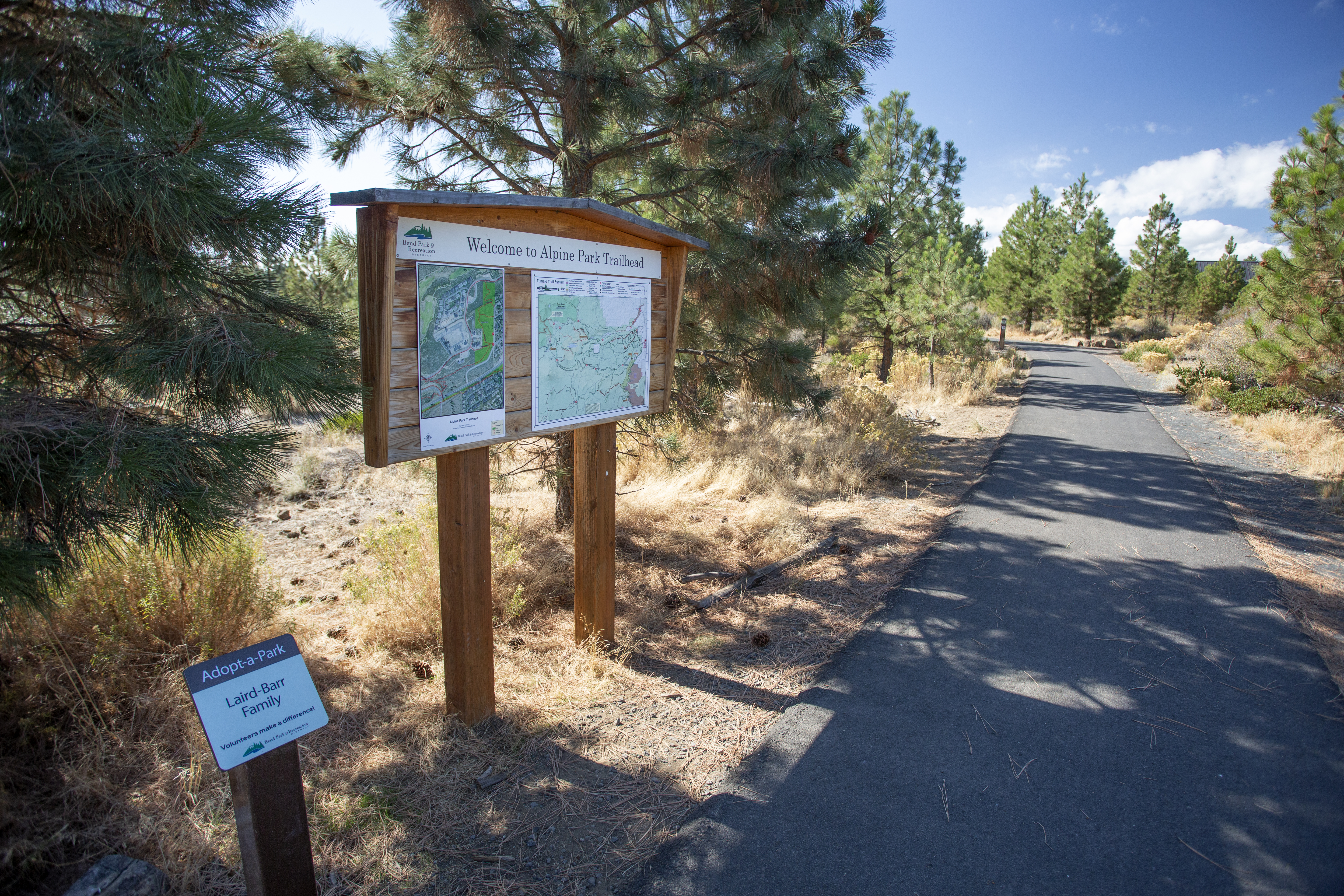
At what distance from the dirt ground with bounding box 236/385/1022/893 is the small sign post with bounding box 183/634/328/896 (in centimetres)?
47

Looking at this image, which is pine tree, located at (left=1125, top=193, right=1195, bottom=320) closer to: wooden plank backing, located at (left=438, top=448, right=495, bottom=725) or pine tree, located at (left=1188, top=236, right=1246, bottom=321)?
pine tree, located at (left=1188, top=236, right=1246, bottom=321)

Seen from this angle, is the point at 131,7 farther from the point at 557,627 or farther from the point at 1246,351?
the point at 1246,351

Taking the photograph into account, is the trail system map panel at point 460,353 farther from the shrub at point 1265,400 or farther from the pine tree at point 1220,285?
the pine tree at point 1220,285

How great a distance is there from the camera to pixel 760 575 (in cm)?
538

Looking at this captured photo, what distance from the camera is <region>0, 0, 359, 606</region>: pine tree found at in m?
1.93

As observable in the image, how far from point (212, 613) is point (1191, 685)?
5.41 metres

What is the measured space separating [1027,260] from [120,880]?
44.9 meters

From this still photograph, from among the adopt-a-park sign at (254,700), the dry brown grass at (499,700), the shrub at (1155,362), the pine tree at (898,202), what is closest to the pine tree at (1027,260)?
the shrub at (1155,362)

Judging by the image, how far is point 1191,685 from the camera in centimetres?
384

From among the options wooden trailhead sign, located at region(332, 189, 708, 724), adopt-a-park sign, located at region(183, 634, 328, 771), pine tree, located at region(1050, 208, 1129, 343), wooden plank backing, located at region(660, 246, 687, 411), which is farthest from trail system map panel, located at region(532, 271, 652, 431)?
pine tree, located at region(1050, 208, 1129, 343)

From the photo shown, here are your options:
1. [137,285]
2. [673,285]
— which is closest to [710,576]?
[673,285]

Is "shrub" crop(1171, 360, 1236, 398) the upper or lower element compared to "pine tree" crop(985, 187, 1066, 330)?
lower

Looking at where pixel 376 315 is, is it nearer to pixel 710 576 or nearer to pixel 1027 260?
pixel 710 576

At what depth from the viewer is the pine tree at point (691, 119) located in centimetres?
456
